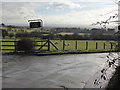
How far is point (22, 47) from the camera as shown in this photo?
50.2ft

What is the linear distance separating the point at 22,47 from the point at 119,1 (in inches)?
476

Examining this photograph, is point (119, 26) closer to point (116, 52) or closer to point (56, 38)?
point (116, 52)

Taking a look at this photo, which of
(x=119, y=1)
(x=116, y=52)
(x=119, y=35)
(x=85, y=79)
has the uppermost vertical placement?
(x=119, y=1)

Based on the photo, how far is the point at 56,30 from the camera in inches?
1204

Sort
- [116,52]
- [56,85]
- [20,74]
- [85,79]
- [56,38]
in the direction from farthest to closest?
[56,38], [20,74], [85,79], [56,85], [116,52]

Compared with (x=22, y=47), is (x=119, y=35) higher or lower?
higher

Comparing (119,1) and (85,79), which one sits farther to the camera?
(85,79)

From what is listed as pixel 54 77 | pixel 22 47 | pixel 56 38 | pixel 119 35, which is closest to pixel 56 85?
pixel 54 77

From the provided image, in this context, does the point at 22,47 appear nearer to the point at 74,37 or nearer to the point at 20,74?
the point at 20,74

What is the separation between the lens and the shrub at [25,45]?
1526 cm

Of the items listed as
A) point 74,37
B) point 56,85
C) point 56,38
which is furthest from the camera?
point 74,37

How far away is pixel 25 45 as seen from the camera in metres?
15.3

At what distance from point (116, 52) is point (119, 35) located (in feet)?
1.29

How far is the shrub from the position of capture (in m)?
15.3
